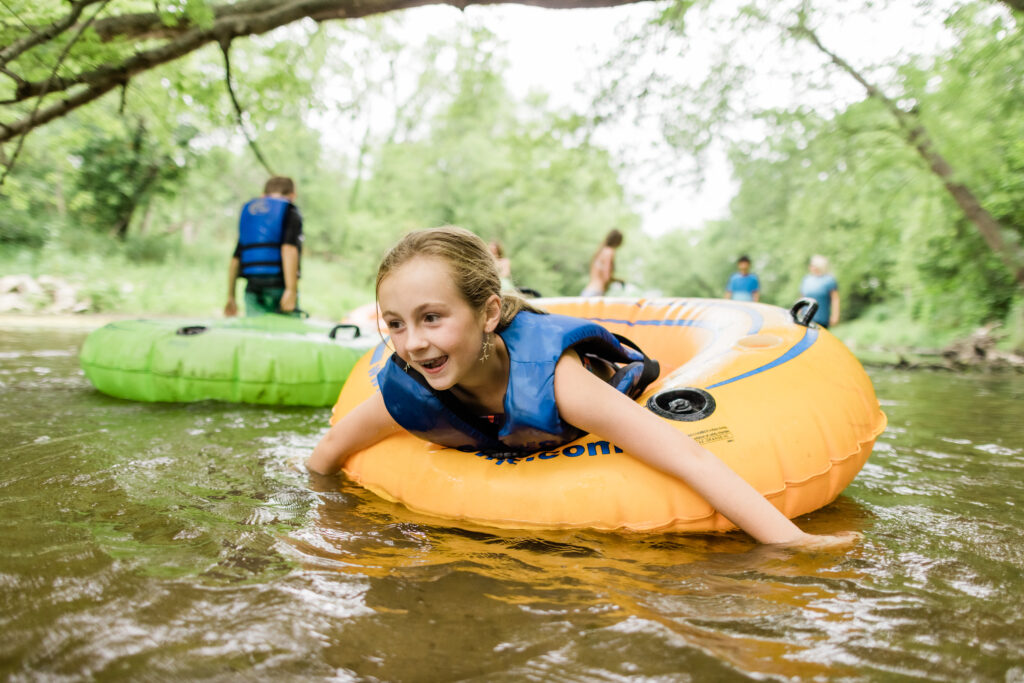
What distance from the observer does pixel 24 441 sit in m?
2.83

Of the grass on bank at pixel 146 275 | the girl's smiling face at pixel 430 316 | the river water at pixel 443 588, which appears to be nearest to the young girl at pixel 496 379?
the girl's smiling face at pixel 430 316

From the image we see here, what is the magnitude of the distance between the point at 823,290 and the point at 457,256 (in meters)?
6.87

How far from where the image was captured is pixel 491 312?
1.95 meters

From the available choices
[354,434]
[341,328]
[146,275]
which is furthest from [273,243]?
[146,275]

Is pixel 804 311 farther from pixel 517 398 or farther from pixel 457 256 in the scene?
pixel 457 256

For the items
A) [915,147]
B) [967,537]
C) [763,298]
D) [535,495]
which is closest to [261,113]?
[535,495]

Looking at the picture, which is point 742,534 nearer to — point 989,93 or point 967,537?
point 967,537

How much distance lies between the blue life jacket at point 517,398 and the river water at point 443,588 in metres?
0.29

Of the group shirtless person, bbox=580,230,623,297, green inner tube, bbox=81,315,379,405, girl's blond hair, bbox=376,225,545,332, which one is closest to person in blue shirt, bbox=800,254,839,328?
shirtless person, bbox=580,230,623,297

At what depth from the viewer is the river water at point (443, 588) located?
121 cm

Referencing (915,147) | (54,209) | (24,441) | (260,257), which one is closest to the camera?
(24,441)

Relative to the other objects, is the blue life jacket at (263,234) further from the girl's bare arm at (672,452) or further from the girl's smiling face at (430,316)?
the girl's bare arm at (672,452)

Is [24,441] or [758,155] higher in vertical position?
[758,155]

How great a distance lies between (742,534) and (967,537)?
0.66 meters
